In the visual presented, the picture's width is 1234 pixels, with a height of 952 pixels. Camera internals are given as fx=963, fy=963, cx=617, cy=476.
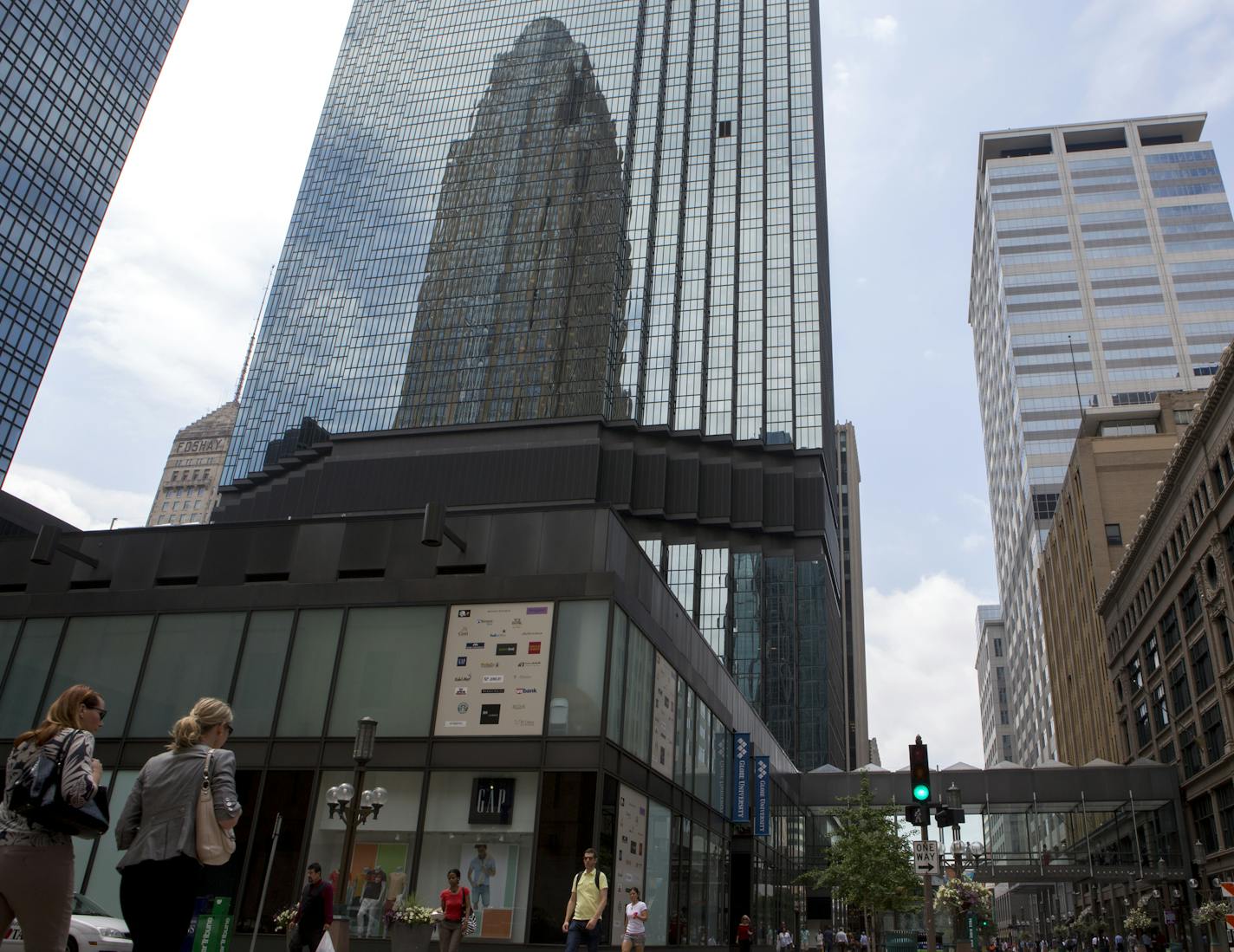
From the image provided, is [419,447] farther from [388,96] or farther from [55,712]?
[55,712]

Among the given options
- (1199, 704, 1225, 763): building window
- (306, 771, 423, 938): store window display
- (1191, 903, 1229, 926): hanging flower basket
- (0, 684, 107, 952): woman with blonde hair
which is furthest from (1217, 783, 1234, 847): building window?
(0, 684, 107, 952): woman with blonde hair

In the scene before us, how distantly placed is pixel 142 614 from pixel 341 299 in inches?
3690

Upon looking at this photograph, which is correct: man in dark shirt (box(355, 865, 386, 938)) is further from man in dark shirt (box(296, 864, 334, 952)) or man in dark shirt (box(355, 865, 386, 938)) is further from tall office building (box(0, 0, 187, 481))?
tall office building (box(0, 0, 187, 481))

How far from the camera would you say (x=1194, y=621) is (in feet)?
179

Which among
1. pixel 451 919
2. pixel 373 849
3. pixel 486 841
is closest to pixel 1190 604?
pixel 486 841

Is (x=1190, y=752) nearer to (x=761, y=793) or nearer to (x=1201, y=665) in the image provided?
(x=1201, y=665)

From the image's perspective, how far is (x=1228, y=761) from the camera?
160ft

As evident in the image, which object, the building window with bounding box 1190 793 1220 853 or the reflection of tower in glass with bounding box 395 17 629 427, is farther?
the reflection of tower in glass with bounding box 395 17 629 427

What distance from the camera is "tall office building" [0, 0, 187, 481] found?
3332 inches

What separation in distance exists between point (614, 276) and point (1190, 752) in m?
71.4

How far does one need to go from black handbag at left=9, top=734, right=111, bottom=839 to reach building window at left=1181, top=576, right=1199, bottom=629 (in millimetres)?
59405

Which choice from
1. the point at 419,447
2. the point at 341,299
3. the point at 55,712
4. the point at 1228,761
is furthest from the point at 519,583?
the point at 341,299

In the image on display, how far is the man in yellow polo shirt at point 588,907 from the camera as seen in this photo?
15.2 metres

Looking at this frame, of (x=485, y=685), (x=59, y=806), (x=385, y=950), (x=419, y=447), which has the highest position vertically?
(x=419, y=447)
